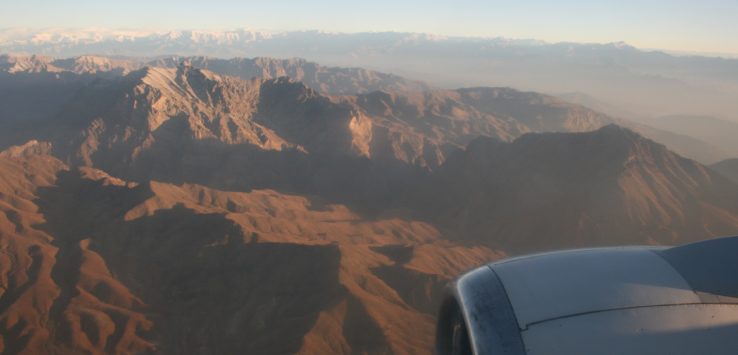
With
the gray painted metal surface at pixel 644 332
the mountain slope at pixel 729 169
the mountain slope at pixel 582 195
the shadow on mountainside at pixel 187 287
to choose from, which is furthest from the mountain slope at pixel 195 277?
the mountain slope at pixel 729 169

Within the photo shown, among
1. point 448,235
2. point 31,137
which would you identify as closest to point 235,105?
point 31,137

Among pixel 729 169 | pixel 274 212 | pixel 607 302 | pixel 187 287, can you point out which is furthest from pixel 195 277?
pixel 729 169

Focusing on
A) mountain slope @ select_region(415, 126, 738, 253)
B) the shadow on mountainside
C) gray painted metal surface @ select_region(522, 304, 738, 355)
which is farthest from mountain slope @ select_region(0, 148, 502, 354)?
gray painted metal surface @ select_region(522, 304, 738, 355)

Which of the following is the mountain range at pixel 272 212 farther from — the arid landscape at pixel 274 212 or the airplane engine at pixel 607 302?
the airplane engine at pixel 607 302

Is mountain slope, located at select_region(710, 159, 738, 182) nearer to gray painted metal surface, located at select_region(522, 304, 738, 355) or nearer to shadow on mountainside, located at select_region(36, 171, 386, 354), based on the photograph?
shadow on mountainside, located at select_region(36, 171, 386, 354)

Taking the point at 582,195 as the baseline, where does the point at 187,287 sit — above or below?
below

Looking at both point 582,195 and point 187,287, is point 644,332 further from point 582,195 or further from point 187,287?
point 582,195

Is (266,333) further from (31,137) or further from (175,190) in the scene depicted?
(31,137)
